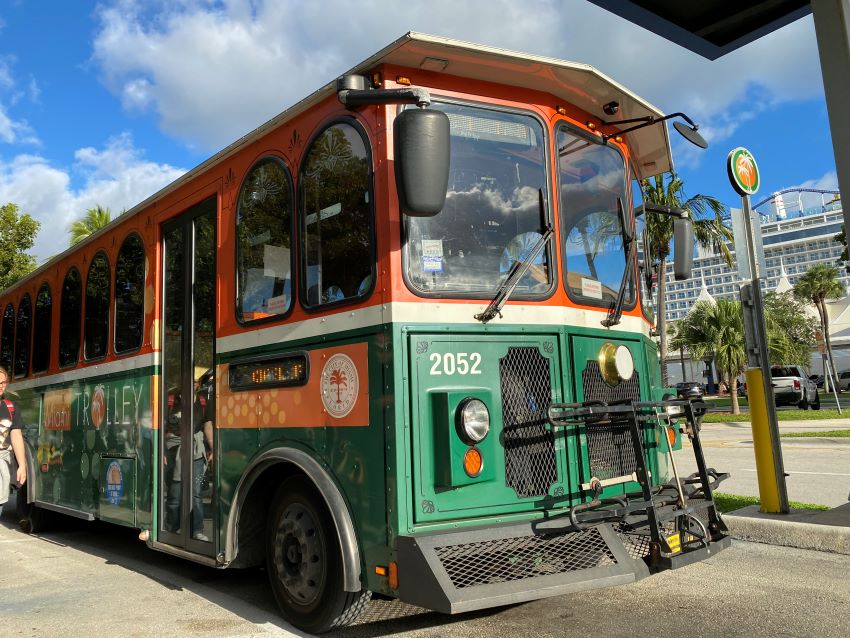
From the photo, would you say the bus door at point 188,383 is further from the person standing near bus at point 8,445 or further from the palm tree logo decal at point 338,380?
the palm tree logo decal at point 338,380

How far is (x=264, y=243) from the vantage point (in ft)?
15.3

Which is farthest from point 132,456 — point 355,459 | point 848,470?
point 848,470

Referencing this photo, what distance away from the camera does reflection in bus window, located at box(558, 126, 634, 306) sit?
14.1ft

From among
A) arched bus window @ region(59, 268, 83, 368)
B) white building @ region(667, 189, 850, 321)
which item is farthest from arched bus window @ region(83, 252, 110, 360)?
white building @ region(667, 189, 850, 321)

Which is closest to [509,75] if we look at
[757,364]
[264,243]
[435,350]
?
[435,350]

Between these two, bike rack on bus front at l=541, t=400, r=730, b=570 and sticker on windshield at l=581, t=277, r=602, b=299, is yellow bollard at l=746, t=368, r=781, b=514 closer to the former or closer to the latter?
bike rack on bus front at l=541, t=400, r=730, b=570

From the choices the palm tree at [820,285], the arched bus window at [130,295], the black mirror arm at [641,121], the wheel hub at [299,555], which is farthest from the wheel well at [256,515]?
the palm tree at [820,285]

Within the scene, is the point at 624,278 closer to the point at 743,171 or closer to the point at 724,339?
the point at 743,171

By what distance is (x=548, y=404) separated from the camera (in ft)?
12.9

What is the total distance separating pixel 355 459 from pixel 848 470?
30.7 ft

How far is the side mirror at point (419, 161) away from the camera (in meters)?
3.32

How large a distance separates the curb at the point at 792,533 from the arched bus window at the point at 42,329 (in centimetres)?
753

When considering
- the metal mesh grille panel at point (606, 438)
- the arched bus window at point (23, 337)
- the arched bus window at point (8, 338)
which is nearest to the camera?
the metal mesh grille panel at point (606, 438)

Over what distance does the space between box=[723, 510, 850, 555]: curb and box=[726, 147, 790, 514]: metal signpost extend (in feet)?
1.43
